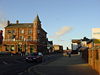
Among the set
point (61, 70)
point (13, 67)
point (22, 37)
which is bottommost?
point (13, 67)

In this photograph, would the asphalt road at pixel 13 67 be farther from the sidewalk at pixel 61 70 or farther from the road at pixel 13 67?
the sidewalk at pixel 61 70

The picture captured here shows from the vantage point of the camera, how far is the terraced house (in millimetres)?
92250

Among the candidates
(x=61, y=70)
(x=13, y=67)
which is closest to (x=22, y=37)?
(x=13, y=67)

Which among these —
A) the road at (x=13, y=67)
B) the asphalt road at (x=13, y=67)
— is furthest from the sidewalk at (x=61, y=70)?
the asphalt road at (x=13, y=67)

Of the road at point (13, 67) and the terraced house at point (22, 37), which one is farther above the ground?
the terraced house at point (22, 37)

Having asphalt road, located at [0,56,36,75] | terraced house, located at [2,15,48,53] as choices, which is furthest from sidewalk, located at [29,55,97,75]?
terraced house, located at [2,15,48,53]

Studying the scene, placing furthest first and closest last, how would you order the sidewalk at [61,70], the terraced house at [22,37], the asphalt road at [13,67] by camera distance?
1. the terraced house at [22,37]
2. the asphalt road at [13,67]
3. the sidewalk at [61,70]

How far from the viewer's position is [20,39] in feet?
328

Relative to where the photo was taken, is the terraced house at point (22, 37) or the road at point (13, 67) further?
the terraced house at point (22, 37)

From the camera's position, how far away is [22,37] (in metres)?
100

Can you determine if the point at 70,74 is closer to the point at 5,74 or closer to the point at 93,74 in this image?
the point at 93,74

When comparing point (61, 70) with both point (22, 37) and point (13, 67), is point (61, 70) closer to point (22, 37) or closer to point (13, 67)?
point (13, 67)

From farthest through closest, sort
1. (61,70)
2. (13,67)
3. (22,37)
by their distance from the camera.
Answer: (22,37) → (13,67) → (61,70)

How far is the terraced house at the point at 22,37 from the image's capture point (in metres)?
92.2
